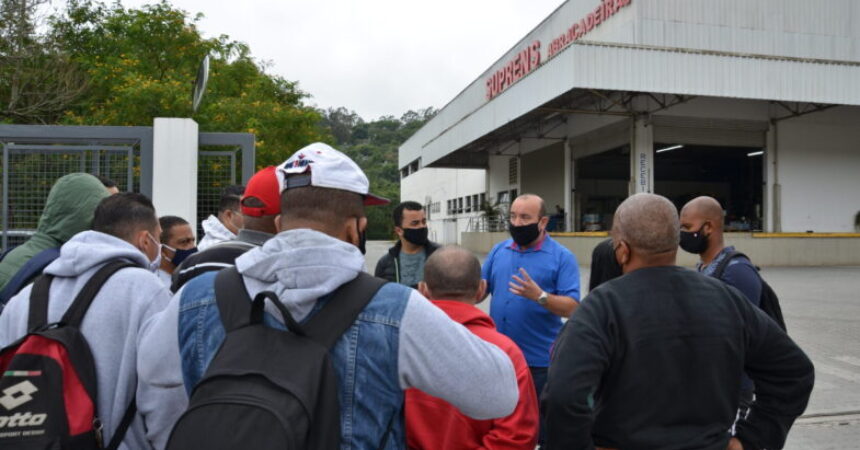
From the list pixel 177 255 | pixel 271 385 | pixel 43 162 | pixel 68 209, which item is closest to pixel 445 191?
pixel 43 162

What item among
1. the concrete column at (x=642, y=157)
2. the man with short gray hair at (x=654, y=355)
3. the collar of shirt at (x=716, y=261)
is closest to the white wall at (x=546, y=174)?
the concrete column at (x=642, y=157)

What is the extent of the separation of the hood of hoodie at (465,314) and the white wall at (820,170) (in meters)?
22.2

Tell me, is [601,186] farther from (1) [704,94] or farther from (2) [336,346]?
(2) [336,346]

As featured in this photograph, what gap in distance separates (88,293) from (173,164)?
5522 mm

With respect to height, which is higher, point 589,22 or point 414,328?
point 589,22

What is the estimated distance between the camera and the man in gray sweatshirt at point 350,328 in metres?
1.33

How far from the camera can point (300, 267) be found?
4.43ft

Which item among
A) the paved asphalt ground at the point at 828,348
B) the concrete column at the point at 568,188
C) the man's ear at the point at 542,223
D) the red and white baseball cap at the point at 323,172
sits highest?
the concrete column at the point at 568,188

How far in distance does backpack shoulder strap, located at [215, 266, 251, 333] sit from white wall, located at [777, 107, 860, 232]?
23.1 meters

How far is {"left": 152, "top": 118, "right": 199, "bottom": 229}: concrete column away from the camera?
6918 millimetres

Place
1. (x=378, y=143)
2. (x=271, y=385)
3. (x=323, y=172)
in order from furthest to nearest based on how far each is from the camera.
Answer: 1. (x=378, y=143)
2. (x=323, y=172)
3. (x=271, y=385)

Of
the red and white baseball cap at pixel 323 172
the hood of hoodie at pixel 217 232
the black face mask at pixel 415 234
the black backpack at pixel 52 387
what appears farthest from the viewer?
the black face mask at pixel 415 234

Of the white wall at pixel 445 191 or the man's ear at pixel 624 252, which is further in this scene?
the white wall at pixel 445 191

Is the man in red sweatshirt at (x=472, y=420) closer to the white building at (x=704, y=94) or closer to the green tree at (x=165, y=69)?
the green tree at (x=165, y=69)
